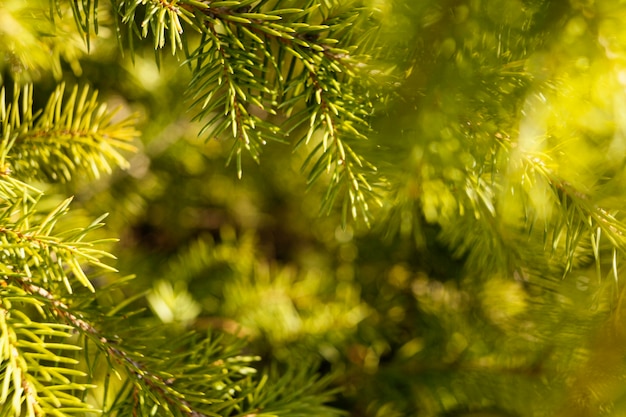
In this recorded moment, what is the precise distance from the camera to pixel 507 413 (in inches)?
22.6

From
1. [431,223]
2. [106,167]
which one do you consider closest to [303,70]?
[106,167]

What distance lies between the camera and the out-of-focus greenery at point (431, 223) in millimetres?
344

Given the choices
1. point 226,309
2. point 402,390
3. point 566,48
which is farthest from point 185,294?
point 566,48

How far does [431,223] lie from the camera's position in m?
0.63

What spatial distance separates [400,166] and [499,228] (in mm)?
143

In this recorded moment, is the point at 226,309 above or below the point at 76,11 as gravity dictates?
below

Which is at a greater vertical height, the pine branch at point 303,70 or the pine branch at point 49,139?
the pine branch at point 303,70

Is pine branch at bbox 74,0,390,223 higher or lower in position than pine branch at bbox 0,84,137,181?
higher

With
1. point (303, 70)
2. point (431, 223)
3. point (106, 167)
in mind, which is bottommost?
point (431, 223)

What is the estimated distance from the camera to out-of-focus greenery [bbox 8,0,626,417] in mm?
344

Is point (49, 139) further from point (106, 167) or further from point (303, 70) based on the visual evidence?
Answer: point (303, 70)

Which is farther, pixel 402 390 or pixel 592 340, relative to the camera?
pixel 402 390

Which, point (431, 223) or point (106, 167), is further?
point (431, 223)

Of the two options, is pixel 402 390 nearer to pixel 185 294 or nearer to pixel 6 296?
pixel 185 294
